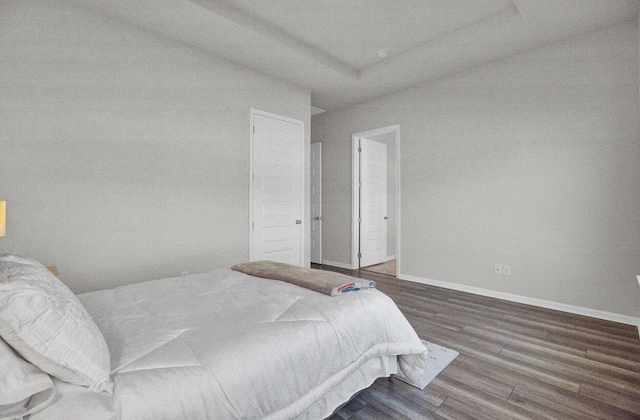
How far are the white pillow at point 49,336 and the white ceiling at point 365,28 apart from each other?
2.53m

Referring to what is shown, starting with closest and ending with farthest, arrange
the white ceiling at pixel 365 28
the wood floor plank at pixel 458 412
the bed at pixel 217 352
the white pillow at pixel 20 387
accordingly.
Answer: the white pillow at pixel 20 387 → the bed at pixel 217 352 → the wood floor plank at pixel 458 412 → the white ceiling at pixel 365 28

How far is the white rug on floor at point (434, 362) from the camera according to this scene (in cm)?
198

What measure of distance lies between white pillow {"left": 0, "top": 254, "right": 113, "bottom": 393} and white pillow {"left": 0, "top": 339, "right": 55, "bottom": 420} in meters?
0.02

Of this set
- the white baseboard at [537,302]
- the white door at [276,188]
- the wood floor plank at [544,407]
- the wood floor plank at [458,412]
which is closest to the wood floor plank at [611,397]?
the wood floor plank at [544,407]

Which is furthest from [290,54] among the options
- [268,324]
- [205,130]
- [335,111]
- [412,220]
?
[268,324]

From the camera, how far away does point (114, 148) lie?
2783 millimetres

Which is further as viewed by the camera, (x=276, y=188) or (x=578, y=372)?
(x=276, y=188)

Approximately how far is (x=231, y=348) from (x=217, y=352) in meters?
0.05

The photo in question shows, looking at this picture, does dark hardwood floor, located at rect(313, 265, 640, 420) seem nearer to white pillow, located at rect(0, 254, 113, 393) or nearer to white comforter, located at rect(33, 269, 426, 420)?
white comforter, located at rect(33, 269, 426, 420)

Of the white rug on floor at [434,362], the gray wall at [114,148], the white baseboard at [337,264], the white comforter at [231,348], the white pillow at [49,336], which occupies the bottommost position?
the white baseboard at [337,264]

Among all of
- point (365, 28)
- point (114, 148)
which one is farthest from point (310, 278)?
point (365, 28)

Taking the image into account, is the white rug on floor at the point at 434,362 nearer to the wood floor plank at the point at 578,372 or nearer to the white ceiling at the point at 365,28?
the wood floor plank at the point at 578,372

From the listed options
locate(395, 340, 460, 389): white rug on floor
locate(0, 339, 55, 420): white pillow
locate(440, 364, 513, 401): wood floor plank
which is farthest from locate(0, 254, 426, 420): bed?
locate(440, 364, 513, 401): wood floor plank

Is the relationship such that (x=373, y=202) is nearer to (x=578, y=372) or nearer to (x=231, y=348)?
(x=578, y=372)
